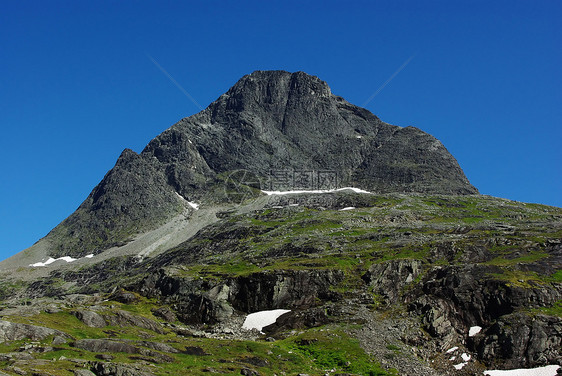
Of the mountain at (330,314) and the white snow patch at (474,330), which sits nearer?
the mountain at (330,314)

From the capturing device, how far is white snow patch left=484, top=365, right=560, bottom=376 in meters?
74.4

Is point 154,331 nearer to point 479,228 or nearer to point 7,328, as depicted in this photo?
point 7,328

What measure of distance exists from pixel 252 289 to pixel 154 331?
25.1m

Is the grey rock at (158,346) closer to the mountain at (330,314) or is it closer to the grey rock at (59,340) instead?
the mountain at (330,314)

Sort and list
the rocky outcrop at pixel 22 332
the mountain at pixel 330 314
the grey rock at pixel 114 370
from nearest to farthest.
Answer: the grey rock at pixel 114 370, the rocky outcrop at pixel 22 332, the mountain at pixel 330 314

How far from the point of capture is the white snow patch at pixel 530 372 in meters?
74.4

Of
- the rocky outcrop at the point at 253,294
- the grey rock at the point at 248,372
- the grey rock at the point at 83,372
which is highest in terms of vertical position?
the rocky outcrop at the point at 253,294

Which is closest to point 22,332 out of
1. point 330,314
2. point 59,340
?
point 59,340

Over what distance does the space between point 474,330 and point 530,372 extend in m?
13.0

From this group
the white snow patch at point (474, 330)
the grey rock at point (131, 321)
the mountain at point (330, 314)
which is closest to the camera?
the mountain at point (330, 314)

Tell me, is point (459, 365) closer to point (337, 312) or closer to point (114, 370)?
point (337, 312)

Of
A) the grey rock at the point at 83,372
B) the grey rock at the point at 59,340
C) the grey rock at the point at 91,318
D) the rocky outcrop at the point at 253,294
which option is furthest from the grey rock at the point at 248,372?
the rocky outcrop at the point at 253,294

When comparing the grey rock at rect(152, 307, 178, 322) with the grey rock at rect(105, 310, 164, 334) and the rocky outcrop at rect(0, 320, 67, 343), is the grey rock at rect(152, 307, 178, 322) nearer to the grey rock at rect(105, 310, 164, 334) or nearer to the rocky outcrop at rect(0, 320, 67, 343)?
the grey rock at rect(105, 310, 164, 334)

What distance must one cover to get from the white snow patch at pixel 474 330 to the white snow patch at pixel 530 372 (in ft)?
32.4
